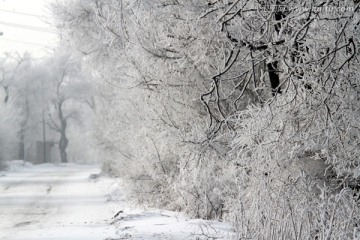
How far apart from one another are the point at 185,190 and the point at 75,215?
185 inches

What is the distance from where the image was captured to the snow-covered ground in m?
10.3

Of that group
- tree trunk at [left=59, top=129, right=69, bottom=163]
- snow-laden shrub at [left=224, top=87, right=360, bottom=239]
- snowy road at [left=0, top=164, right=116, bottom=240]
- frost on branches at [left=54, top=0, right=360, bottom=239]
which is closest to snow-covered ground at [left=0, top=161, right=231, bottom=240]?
snowy road at [left=0, top=164, right=116, bottom=240]

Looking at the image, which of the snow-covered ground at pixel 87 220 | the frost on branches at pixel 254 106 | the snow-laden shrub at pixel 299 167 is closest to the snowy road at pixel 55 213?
the snow-covered ground at pixel 87 220

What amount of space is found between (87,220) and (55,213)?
2.37 m

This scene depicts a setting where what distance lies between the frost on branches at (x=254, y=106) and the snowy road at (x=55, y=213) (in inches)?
91.8

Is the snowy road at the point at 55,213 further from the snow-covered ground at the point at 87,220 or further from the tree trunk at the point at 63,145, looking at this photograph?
the tree trunk at the point at 63,145

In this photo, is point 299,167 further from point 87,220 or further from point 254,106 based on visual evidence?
point 87,220

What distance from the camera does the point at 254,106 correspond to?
26.8 feet

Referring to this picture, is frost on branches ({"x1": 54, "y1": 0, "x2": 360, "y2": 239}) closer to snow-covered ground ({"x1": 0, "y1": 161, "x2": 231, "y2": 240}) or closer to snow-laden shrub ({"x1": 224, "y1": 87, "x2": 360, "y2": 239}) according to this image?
snow-laden shrub ({"x1": 224, "y1": 87, "x2": 360, "y2": 239})

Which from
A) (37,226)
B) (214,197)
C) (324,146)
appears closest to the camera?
(324,146)

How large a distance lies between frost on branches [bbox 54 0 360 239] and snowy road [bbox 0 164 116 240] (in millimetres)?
2333

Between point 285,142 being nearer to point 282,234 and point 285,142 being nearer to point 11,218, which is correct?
point 282,234

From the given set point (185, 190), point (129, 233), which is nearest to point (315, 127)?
point (129, 233)

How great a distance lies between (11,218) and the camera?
1527cm
